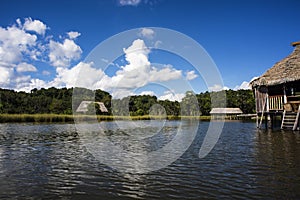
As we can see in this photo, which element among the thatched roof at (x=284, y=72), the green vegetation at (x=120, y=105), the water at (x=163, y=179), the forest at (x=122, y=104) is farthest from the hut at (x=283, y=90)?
the forest at (x=122, y=104)

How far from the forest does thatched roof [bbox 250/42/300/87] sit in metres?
38.1

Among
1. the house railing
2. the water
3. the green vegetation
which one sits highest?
the green vegetation

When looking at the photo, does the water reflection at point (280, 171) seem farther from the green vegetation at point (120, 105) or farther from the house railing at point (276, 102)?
the green vegetation at point (120, 105)

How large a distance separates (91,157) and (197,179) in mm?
4619

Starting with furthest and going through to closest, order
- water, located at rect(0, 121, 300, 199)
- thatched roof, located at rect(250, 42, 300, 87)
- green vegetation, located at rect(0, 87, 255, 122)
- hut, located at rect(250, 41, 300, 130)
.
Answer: green vegetation, located at rect(0, 87, 255, 122) < hut, located at rect(250, 41, 300, 130) < thatched roof, located at rect(250, 42, 300, 87) < water, located at rect(0, 121, 300, 199)

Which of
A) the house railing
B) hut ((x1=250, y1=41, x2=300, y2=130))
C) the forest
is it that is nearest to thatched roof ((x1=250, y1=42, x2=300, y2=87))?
hut ((x1=250, y1=41, x2=300, y2=130))

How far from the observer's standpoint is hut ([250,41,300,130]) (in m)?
18.7

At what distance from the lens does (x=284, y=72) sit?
19.4 metres

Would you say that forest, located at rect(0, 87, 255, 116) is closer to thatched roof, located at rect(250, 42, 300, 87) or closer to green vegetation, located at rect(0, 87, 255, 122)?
green vegetation, located at rect(0, 87, 255, 122)

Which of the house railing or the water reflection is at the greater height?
the house railing

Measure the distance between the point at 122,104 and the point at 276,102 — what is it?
4449 cm

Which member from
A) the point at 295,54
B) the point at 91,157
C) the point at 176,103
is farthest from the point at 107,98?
the point at 91,157

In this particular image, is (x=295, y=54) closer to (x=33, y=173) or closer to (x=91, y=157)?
(x=91, y=157)

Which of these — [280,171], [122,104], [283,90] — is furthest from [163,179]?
[122,104]
